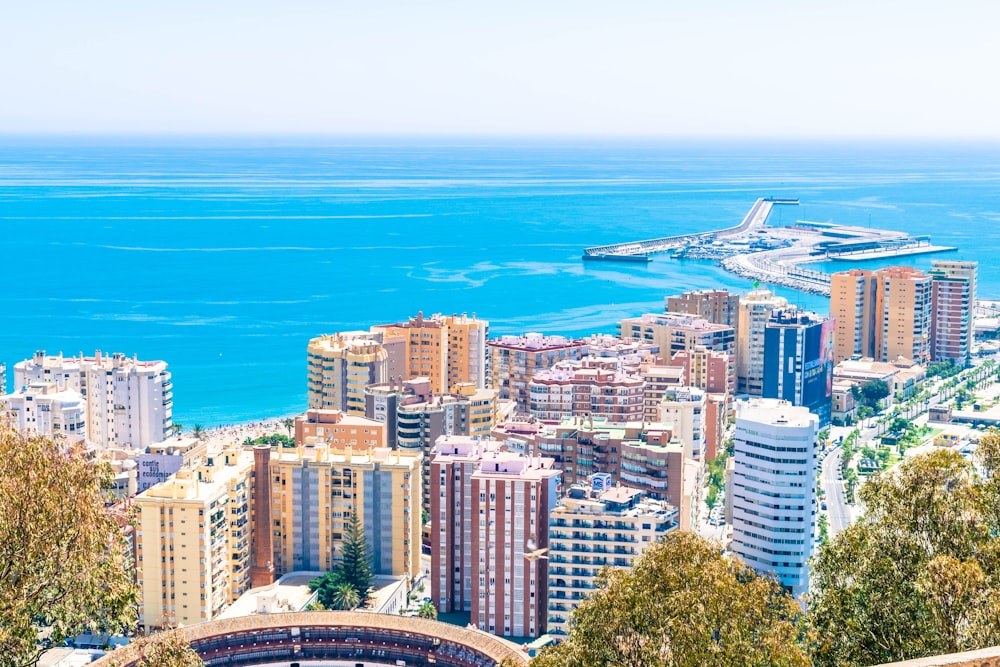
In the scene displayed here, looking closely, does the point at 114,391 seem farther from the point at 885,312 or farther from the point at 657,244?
the point at 657,244

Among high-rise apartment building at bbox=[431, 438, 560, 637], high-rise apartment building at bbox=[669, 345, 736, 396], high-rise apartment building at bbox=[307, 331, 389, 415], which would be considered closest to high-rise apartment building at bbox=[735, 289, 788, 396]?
high-rise apartment building at bbox=[669, 345, 736, 396]

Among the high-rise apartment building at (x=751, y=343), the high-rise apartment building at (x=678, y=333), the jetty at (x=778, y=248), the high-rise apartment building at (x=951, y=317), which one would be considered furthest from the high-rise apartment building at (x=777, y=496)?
the jetty at (x=778, y=248)

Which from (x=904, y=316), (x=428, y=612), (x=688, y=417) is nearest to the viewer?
(x=428, y=612)

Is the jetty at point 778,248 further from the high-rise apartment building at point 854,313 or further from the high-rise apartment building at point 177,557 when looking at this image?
the high-rise apartment building at point 177,557

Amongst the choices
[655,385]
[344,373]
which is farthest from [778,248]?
[344,373]

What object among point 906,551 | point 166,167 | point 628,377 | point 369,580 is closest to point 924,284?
point 628,377

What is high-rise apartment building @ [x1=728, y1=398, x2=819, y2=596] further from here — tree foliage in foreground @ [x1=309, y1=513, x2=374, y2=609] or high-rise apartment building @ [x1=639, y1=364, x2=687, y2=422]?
high-rise apartment building @ [x1=639, y1=364, x2=687, y2=422]

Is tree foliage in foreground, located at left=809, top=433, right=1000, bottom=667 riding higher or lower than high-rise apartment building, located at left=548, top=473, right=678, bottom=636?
higher
